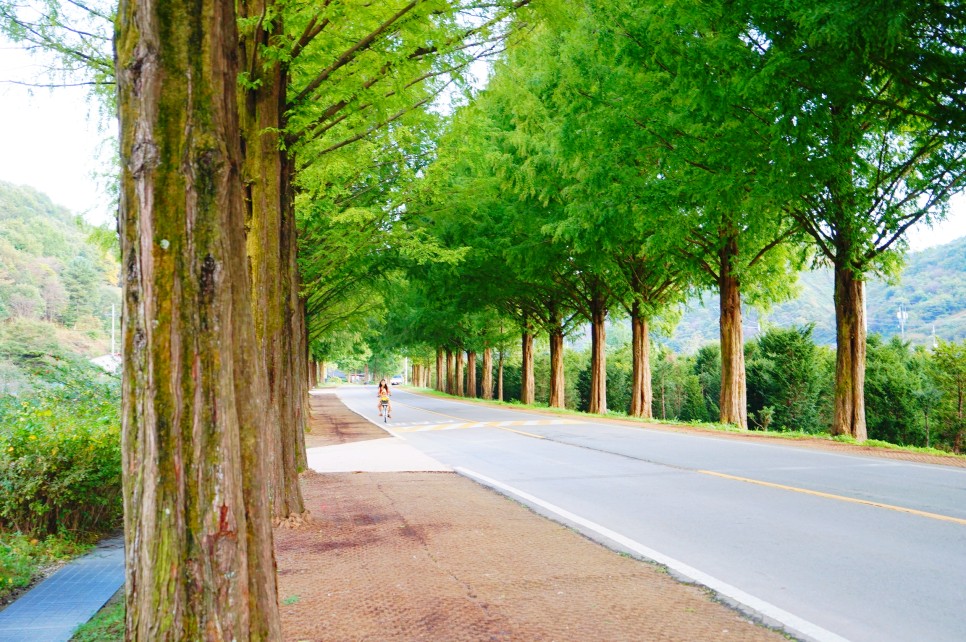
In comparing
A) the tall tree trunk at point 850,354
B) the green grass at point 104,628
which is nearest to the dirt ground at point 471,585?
the green grass at point 104,628

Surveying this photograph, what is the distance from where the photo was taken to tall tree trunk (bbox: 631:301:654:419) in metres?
27.2

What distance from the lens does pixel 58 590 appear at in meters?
5.62

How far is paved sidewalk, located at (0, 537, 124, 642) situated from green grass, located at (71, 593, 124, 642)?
0.21 ft

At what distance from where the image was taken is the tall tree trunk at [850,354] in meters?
16.9

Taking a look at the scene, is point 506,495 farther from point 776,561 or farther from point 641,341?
point 641,341

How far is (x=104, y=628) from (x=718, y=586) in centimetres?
425

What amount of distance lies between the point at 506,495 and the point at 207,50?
781 centimetres

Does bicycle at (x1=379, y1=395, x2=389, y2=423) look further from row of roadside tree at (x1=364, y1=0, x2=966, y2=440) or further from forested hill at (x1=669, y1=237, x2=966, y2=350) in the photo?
forested hill at (x1=669, y1=237, x2=966, y2=350)

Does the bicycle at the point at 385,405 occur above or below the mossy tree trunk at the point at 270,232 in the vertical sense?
A: below

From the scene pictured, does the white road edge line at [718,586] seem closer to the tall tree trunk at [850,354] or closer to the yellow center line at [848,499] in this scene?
the yellow center line at [848,499]

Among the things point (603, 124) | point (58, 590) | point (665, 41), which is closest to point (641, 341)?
point (603, 124)

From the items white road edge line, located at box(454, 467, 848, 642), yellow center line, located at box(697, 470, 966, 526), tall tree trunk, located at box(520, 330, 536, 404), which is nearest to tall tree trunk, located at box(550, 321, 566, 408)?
tall tree trunk, located at box(520, 330, 536, 404)

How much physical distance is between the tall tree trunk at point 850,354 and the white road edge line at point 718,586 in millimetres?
10859

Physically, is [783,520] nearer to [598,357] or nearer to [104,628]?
[104,628]
